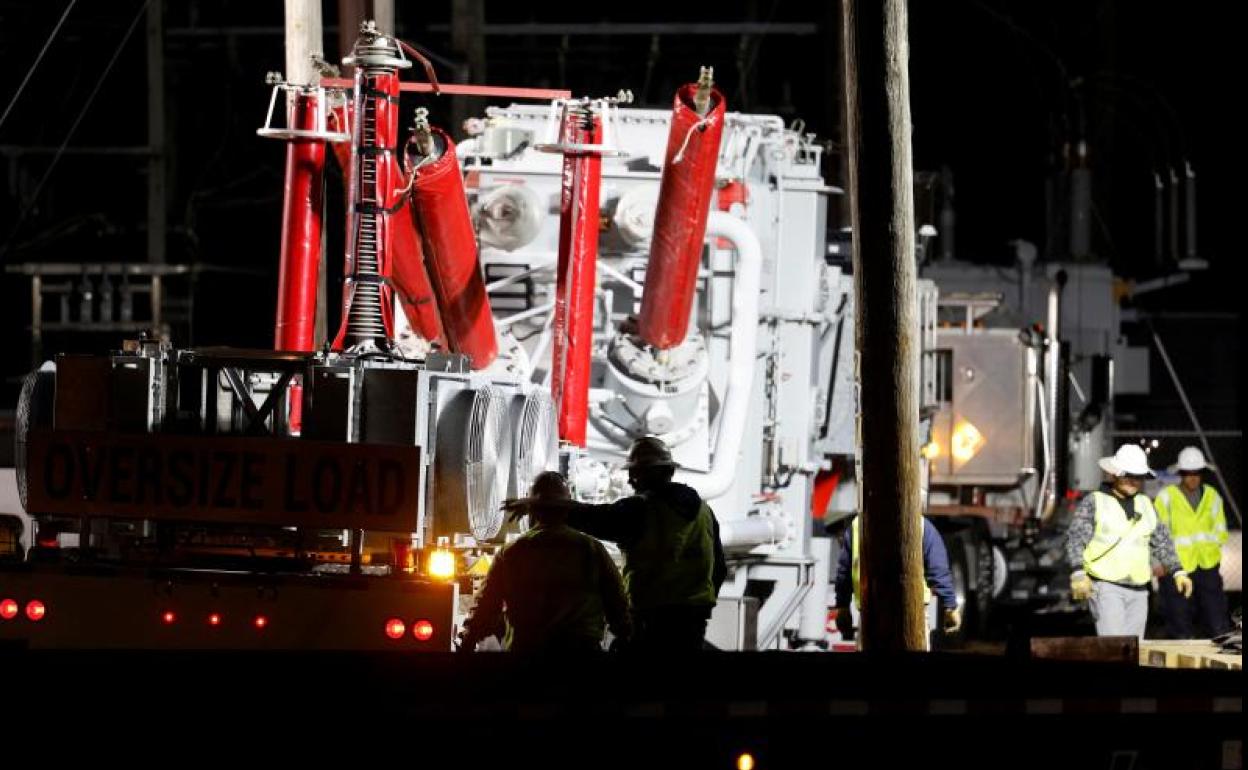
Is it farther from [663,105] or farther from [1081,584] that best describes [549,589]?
[663,105]

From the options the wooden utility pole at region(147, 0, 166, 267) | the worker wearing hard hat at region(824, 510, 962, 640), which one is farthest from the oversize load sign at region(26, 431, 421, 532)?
the wooden utility pole at region(147, 0, 166, 267)

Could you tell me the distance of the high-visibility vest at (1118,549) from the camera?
1562 cm

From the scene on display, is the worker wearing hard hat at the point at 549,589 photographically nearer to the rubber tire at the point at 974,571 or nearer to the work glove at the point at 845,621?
the work glove at the point at 845,621

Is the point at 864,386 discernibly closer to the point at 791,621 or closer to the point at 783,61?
the point at 791,621

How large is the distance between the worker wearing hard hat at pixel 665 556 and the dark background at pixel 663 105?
51.3 feet

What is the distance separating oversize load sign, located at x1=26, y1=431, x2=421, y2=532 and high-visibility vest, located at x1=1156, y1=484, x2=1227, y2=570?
31.3ft

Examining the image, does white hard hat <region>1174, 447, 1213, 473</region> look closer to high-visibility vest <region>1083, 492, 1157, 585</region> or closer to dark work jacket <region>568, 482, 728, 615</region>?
high-visibility vest <region>1083, 492, 1157, 585</region>

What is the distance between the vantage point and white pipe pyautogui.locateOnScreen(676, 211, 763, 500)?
49.3 ft

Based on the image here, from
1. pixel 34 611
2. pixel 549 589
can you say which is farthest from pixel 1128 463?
pixel 34 611

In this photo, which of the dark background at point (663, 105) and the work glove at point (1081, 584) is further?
the dark background at point (663, 105)

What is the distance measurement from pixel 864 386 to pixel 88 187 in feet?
79.4

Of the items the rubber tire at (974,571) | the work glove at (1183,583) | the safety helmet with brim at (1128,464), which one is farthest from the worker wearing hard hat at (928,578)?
the rubber tire at (974,571)

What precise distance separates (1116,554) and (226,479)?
7.34 m

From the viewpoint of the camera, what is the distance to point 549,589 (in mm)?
9508
